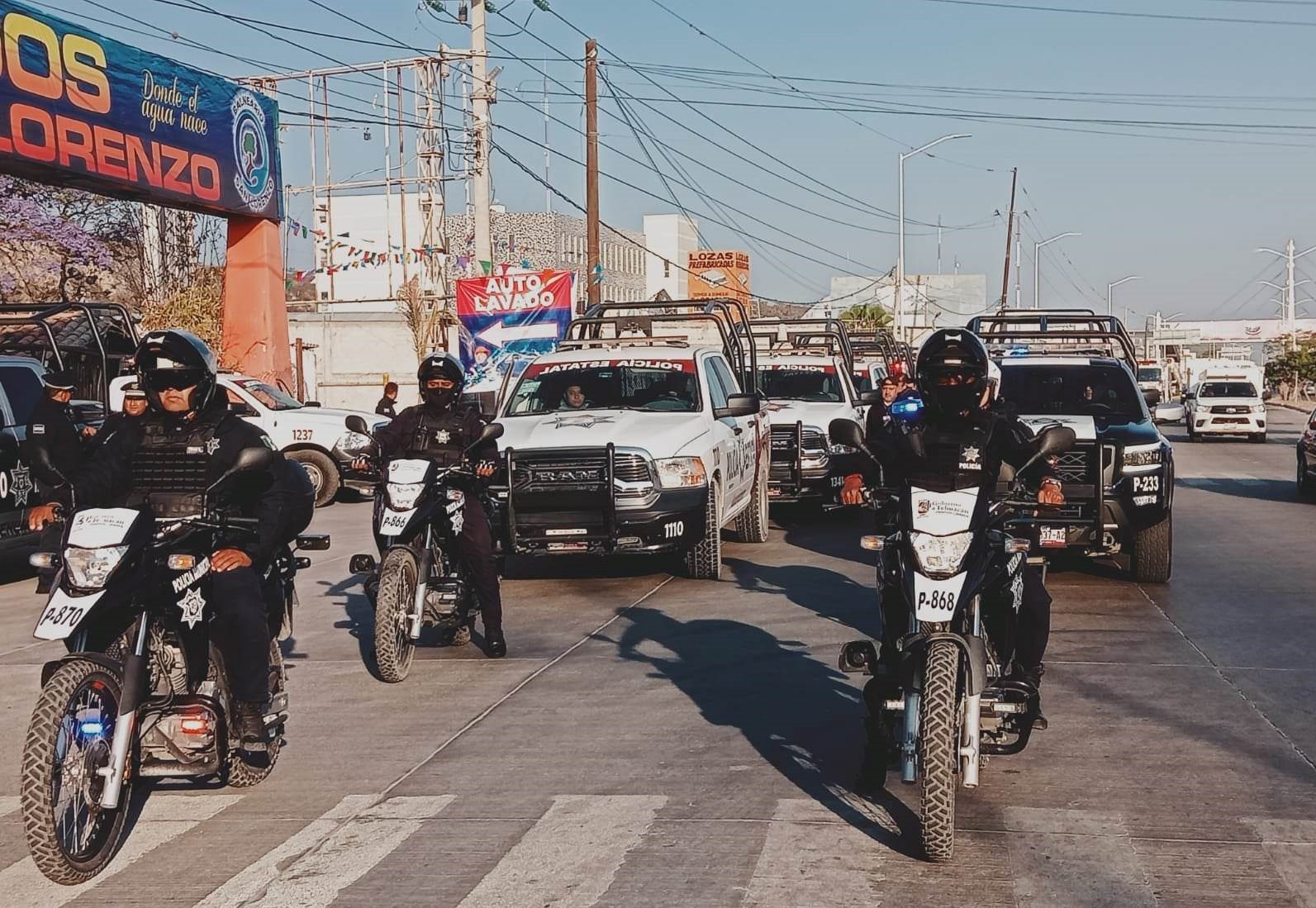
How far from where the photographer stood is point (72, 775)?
548cm

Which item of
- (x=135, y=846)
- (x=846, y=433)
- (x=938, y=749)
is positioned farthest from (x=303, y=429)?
(x=938, y=749)

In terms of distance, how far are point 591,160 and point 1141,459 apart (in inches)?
744

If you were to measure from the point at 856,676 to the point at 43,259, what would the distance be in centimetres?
2502

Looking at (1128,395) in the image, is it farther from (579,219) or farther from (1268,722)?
(579,219)

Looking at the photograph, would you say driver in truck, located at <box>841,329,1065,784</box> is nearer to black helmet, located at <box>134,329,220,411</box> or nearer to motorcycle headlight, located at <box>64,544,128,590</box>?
black helmet, located at <box>134,329,220,411</box>

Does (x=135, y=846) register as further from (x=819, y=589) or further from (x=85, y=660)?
(x=819, y=589)

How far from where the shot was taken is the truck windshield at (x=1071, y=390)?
14109 mm

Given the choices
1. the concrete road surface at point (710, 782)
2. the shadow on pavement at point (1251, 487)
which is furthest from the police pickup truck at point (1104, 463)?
the shadow on pavement at point (1251, 487)

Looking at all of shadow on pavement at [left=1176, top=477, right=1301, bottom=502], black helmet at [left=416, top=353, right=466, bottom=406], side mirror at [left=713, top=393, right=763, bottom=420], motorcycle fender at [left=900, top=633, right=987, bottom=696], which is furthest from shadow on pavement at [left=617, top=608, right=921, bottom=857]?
shadow on pavement at [left=1176, top=477, right=1301, bottom=502]

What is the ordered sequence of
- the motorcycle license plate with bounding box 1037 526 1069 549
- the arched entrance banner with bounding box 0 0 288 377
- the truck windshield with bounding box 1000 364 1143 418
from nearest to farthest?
the motorcycle license plate with bounding box 1037 526 1069 549 → the truck windshield with bounding box 1000 364 1143 418 → the arched entrance banner with bounding box 0 0 288 377

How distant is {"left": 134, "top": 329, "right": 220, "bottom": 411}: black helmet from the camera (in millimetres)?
6223

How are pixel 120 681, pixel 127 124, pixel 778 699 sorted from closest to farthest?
pixel 120 681, pixel 778 699, pixel 127 124

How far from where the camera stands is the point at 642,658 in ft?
32.8

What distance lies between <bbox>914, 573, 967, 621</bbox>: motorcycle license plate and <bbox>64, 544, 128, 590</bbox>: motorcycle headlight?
2.87 m
